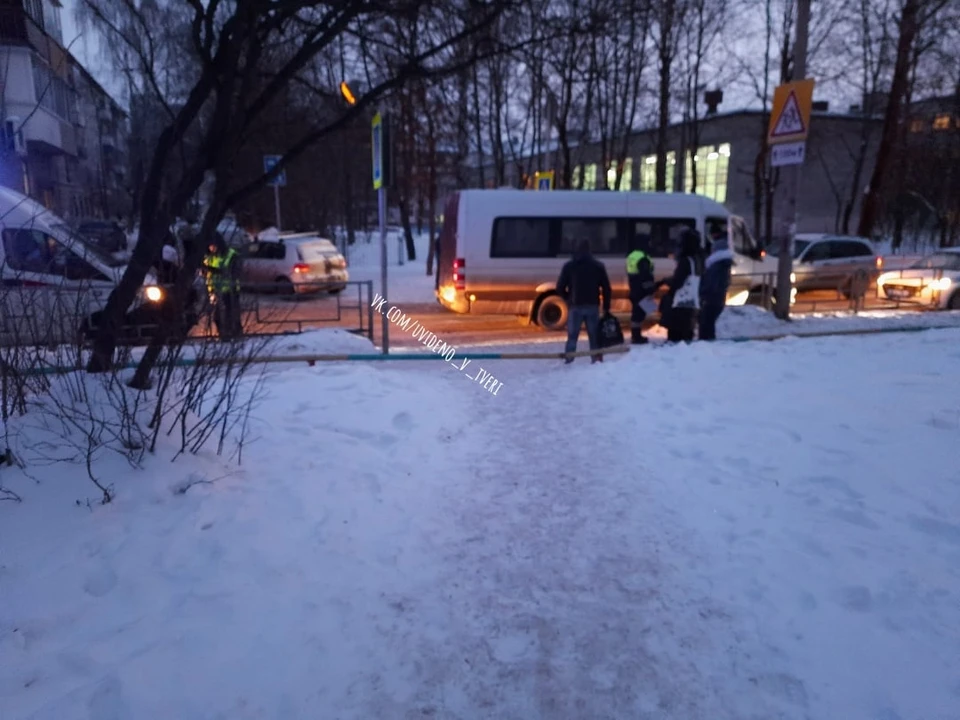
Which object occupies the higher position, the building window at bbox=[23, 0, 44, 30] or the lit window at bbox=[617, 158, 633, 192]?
the lit window at bbox=[617, 158, 633, 192]

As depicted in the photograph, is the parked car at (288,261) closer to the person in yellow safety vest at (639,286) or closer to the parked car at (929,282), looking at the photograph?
the person in yellow safety vest at (639,286)

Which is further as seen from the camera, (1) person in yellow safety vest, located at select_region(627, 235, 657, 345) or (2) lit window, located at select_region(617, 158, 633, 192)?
(2) lit window, located at select_region(617, 158, 633, 192)

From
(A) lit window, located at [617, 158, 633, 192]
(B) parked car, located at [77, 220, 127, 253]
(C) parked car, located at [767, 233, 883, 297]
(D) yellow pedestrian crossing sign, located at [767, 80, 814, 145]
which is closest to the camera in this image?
(D) yellow pedestrian crossing sign, located at [767, 80, 814, 145]

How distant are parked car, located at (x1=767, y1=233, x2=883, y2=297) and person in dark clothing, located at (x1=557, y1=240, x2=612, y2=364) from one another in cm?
911

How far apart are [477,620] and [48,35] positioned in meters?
5.33

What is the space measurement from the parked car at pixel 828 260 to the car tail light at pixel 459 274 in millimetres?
8538

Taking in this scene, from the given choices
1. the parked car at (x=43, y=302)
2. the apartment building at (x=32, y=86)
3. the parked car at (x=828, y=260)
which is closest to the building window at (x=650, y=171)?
the parked car at (x=828, y=260)

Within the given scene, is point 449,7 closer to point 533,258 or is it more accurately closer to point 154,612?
point 154,612

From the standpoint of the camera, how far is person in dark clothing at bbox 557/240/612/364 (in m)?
8.90

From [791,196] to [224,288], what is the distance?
368 inches

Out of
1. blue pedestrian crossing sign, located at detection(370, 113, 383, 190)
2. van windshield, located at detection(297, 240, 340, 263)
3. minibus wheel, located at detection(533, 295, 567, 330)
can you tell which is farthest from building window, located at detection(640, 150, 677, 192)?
blue pedestrian crossing sign, located at detection(370, 113, 383, 190)

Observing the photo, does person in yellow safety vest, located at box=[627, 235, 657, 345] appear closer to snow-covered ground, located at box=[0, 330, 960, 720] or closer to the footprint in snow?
snow-covered ground, located at box=[0, 330, 960, 720]

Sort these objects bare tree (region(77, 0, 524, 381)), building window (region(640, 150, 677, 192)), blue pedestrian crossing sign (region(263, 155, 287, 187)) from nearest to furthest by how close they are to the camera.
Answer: bare tree (region(77, 0, 524, 381)) < blue pedestrian crossing sign (region(263, 155, 287, 187)) < building window (region(640, 150, 677, 192))

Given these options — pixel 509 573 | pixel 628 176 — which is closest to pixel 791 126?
pixel 509 573
